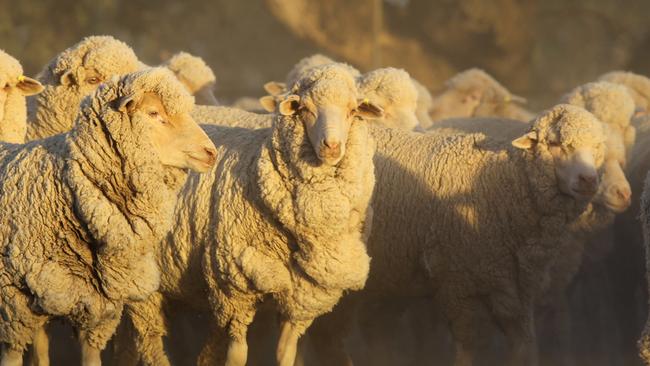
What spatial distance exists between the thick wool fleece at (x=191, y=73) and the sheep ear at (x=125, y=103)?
407cm

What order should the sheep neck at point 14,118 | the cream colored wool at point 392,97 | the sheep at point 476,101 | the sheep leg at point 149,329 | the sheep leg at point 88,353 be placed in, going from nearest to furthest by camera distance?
the sheep leg at point 88,353 < the sheep leg at point 149,329 < the sheep neck at point 14,118 < the cream colored wool at point 392,97 < the sheep at point 476,101

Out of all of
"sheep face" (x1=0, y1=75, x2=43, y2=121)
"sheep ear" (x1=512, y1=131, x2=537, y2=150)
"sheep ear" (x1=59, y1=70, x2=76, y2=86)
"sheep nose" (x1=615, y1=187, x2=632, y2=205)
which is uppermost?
"sheep nose" (x1=615, y1=187, x2=632, y2=205)

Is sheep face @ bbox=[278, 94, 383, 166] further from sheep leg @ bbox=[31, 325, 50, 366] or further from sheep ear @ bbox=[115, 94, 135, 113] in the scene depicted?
sheep leg @ bbox=[31, 325, 50, 366]

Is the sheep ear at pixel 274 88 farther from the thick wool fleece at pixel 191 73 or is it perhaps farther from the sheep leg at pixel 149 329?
the sheep leg at pixel 149 329

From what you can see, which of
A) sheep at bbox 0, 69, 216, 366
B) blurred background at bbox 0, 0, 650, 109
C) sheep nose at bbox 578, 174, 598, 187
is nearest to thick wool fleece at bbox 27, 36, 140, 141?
sheep at bbox 0, 69, 216, 366

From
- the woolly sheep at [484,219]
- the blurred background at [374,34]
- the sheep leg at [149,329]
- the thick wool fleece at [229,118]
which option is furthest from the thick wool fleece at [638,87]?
the sheep leg at [149,329]

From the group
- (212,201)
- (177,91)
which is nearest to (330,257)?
(212,201)

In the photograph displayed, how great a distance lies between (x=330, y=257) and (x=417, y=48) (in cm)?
922

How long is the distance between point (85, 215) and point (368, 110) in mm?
1700

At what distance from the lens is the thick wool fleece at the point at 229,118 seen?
307 inches

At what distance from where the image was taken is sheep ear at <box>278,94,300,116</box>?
6559 millimetres

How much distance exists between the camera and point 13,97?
7375mm

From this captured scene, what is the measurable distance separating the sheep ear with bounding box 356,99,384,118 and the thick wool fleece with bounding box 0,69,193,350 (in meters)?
1.17

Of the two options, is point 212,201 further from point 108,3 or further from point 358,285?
point 108,3
